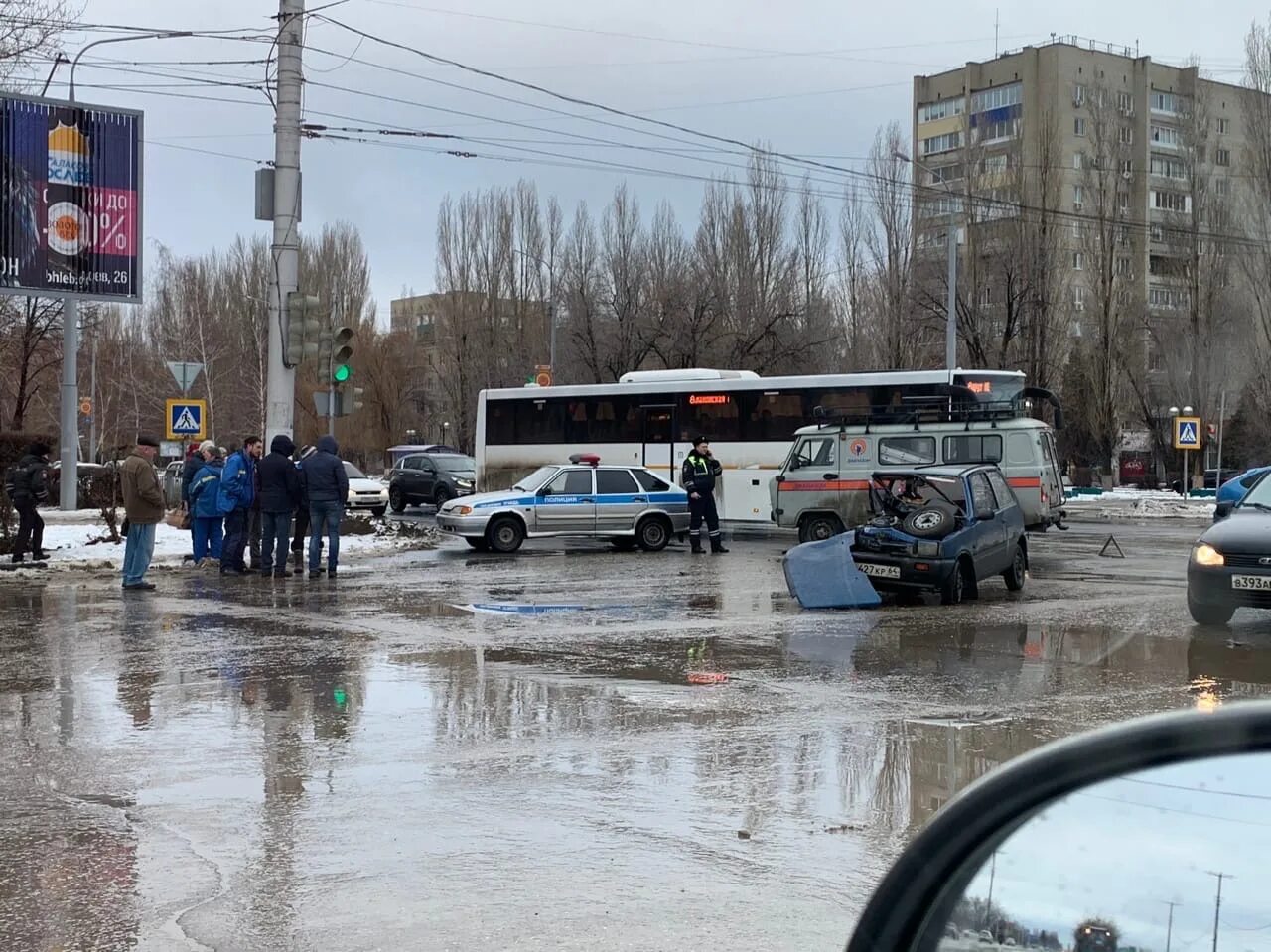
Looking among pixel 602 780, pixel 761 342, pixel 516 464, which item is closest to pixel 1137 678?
pixel 602 780

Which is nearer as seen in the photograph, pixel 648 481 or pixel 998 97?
pixel 648 481

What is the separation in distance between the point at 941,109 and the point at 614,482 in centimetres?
7987

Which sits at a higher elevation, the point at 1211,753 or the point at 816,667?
the point at 1211,753

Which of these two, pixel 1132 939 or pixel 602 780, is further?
pixel 602 780

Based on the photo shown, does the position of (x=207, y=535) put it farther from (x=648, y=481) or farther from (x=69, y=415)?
(x=69, y=415)

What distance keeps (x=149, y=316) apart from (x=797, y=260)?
4066 centimetres

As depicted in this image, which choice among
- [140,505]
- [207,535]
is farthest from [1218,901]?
[207,535]

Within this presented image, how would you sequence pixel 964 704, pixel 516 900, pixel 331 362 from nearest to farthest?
1. pixel 516 900
2. pixel 964 704
3. pixel 331 362

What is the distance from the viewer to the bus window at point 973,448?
75.9ft

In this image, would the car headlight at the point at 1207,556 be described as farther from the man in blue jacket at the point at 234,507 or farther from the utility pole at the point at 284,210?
the utility pole at the point at 284,210

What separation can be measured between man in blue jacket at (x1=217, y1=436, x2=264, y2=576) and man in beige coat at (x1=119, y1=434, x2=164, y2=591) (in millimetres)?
1737

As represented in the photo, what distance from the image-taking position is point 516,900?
5137 millimetres

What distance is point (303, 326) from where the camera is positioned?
19812 millimetres

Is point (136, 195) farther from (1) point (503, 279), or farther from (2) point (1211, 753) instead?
(1) point (503, 279)
